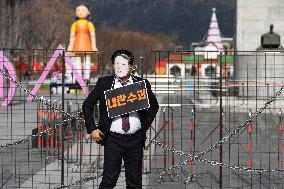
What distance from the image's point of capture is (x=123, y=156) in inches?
298

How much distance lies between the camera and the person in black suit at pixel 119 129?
746 cm

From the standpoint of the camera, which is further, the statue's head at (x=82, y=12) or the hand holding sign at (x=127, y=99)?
the statue's head at (x=82, y=12)

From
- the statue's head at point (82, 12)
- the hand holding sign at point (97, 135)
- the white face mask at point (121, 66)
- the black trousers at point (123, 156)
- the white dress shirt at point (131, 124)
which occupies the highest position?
the statue's head at point (82, 12)

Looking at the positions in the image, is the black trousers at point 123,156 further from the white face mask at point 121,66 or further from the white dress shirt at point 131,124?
the white face mask at point 121,66

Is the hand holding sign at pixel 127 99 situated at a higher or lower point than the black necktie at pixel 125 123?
higher

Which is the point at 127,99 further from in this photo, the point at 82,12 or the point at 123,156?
the point at 82,12

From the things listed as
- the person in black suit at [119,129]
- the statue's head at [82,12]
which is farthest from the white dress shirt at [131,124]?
the statue's head at [82,12]

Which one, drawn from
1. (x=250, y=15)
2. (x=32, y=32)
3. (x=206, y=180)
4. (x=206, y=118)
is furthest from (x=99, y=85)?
(x=32, y=32)

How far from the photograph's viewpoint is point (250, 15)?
31844 mm

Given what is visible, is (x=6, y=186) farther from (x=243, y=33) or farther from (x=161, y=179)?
(x=243, y=33)

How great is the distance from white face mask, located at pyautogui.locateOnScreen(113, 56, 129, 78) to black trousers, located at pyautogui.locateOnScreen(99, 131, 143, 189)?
667 millimetres

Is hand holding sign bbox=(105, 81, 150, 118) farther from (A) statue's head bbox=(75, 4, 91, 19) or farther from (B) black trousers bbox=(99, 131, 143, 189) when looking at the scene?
(A) statue's head bbox=(75, 4, 91, 19)

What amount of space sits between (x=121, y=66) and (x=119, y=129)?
2.27 feet

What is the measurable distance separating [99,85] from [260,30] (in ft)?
83.1
